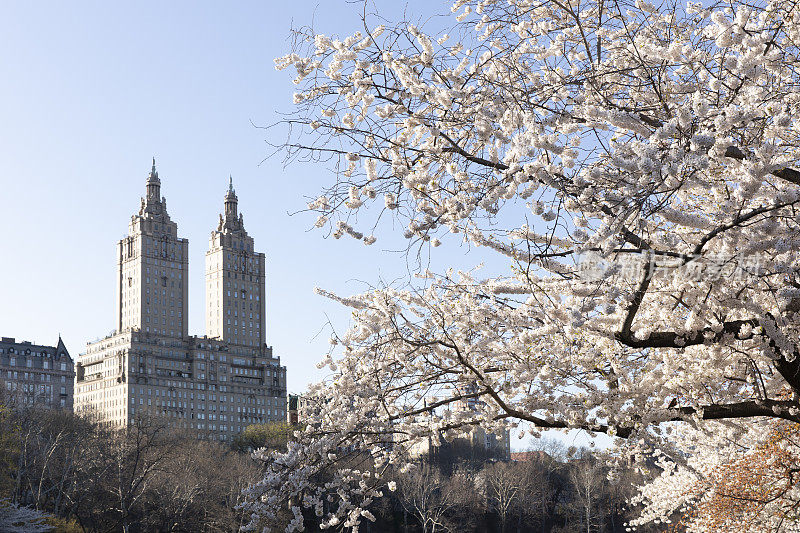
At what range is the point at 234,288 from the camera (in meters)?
154

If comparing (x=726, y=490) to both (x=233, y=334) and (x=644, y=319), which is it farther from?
(x=233, y=334)

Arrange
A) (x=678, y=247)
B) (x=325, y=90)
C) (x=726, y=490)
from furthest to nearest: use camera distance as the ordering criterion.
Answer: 1. (x=726, y=490)
2. (x=325, y=90)
3. (x=678, y=247)

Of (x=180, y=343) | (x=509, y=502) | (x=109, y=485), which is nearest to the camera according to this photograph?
(x=109, y=485)

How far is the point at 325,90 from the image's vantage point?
840cm

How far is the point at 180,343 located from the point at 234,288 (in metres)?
15.9

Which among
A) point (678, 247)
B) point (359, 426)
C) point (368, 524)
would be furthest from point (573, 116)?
point (368, 524)

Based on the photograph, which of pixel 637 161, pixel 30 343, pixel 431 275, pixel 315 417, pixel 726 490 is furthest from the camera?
pixel 30 343

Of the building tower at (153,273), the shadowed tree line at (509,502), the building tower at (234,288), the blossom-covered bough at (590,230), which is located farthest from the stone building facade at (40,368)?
the blossom-covered bough at (590,230)

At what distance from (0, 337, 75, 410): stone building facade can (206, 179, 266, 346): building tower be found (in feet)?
78.9

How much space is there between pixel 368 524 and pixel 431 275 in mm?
56768

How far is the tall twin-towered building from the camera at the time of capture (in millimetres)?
135750

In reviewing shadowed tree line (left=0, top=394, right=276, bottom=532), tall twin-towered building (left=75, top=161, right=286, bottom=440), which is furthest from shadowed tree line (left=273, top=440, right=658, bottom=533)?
tall twin-towered building (left=75, top=161, right=286, bottom=440)

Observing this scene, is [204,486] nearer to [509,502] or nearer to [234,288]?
[509,502]

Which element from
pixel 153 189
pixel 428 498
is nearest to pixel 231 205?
pixel 153 189
